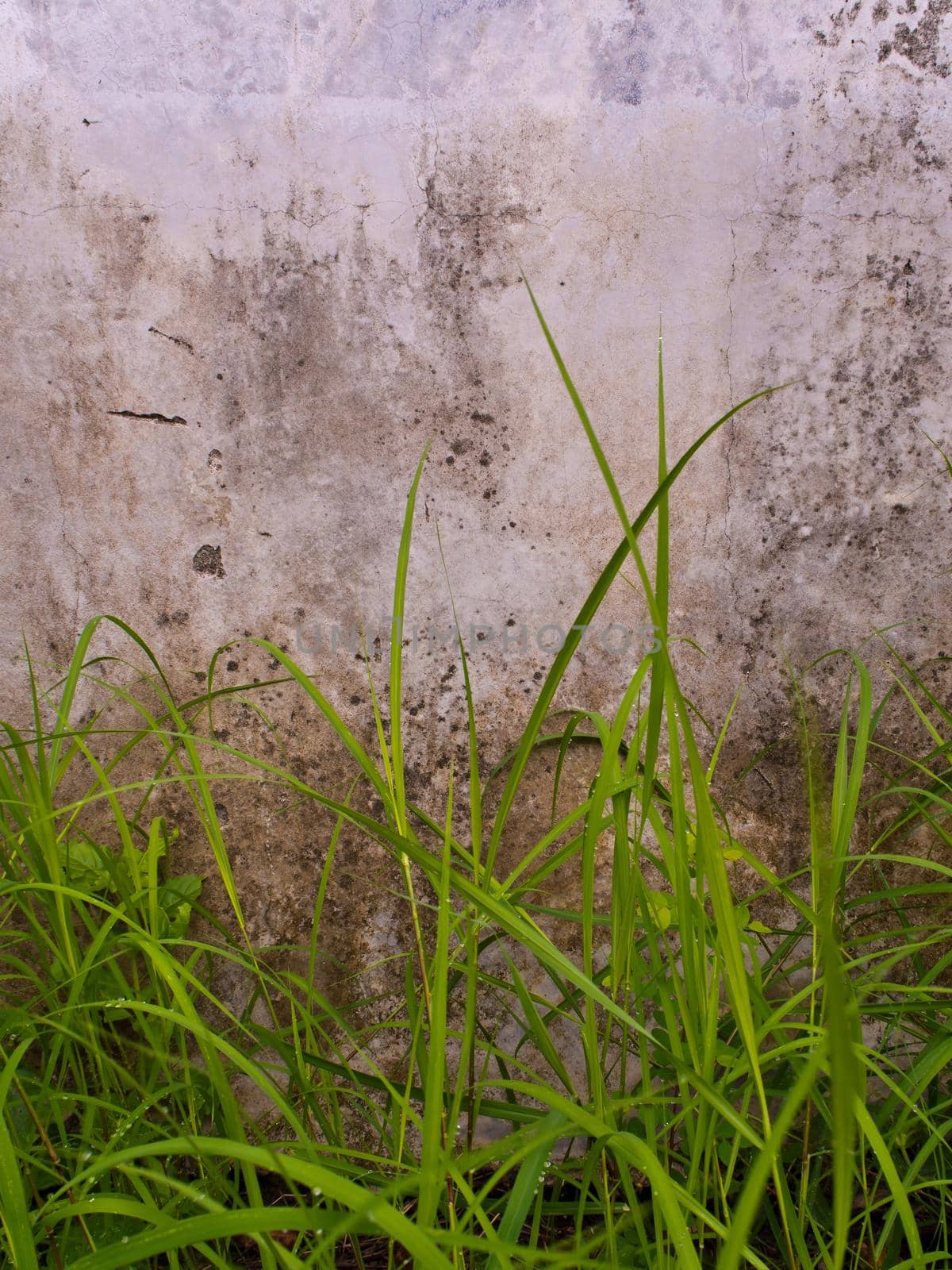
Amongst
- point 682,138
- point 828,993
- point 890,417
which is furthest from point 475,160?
point 828,993

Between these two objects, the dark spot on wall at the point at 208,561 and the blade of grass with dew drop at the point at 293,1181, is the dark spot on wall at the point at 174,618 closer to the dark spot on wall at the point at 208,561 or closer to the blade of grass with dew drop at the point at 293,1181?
the dark spot on wall at the point at 208,561

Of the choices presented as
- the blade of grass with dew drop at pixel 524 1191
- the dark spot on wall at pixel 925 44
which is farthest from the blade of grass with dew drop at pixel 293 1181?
the dark spot on wall at pixel 925 44

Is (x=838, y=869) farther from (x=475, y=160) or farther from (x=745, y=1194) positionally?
(x=475, y=160)

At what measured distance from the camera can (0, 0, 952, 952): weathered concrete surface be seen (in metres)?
1.63

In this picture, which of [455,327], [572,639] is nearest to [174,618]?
[455,327]

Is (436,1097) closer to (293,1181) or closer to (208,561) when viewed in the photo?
(293,1181)

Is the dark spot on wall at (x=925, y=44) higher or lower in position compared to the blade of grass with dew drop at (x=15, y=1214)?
higher

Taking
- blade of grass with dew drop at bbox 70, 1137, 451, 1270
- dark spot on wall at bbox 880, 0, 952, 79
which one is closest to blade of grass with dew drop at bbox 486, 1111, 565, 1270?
blade of grass with dew drop at bbox 70, 1137, 451, 1270

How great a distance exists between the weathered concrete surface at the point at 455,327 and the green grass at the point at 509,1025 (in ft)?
0.50

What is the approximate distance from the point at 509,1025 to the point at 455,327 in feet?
4.80

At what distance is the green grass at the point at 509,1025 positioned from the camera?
63 centimetres

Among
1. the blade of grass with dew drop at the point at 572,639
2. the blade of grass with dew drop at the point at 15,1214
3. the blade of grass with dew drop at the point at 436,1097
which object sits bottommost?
the blade of grass with dew drop at the point at 15,1214

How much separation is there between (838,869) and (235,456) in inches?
53.9

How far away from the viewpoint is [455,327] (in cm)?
169
